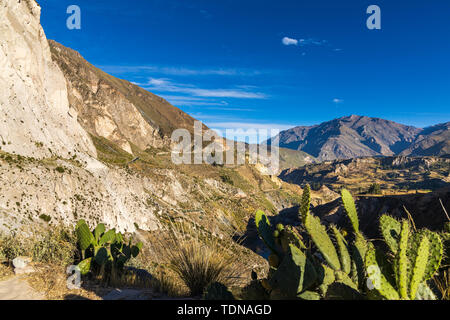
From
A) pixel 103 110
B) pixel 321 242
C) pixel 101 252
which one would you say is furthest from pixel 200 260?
pixel 103 110

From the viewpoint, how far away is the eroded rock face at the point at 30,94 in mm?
37250

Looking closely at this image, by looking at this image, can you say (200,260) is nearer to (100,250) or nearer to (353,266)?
(353,266)

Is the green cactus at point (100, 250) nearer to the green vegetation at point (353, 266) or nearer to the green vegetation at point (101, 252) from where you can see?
the green vegetation at point (101, 252)

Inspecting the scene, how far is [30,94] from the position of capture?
43344 mm

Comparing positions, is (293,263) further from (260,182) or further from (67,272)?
(260,182)

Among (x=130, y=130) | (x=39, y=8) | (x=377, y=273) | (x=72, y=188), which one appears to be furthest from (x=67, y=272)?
(x=130, y=130)

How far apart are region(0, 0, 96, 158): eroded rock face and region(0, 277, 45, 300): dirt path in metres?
37.5

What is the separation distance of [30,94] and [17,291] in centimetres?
4993

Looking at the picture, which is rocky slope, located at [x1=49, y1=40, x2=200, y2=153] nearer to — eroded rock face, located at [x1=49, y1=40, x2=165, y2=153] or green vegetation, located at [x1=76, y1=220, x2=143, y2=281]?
eroded rock face, located at [x1=49, y1=40, x2=165, y2=153]

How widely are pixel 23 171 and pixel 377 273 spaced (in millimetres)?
39957

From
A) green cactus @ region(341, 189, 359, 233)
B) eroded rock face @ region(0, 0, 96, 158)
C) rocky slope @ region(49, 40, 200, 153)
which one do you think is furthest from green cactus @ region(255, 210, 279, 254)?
rocky slope @ region(49, 40, 200, 153)

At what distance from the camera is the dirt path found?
5102 mm
